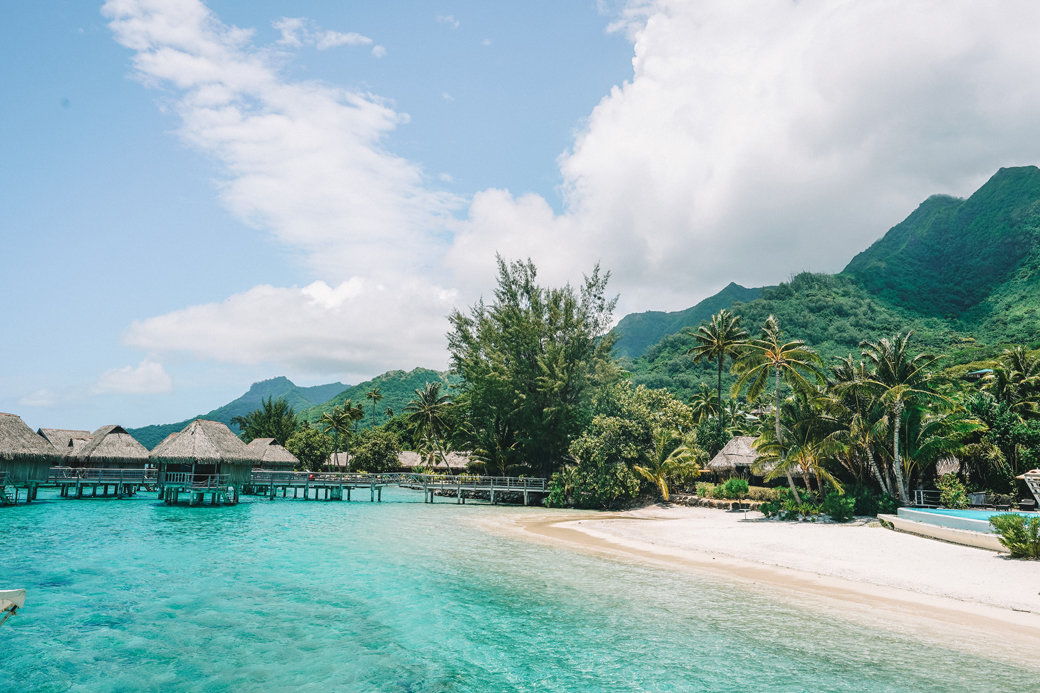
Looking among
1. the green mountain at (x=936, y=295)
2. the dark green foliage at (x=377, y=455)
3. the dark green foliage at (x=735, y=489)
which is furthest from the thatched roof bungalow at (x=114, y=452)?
the green mountain at (x=936, y=295)

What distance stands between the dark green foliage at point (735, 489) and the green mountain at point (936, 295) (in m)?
41.5

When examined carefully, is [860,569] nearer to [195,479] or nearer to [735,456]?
[735,456]

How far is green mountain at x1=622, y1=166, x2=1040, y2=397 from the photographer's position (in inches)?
3051

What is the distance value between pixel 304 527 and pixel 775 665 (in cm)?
2383

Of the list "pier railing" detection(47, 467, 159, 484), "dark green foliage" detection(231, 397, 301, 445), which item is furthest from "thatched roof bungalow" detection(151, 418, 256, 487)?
"dark green foliage" detection(231, 397, 301, 445)

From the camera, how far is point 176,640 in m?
11.2

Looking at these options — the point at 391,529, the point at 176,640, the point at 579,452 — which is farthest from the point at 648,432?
the point at 176,640

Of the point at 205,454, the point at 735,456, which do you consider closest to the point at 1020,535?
the point at 735,456

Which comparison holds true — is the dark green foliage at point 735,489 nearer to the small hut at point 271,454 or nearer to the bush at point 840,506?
the bush at point 840,506

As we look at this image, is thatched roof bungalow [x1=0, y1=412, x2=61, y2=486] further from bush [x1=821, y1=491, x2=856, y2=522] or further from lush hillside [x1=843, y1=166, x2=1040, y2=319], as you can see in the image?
lush hillside [x1=843, y1=166, x2=1040, y2=319]

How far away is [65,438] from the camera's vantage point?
167ft

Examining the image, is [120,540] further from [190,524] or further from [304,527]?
[304,527]

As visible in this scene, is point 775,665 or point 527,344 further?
point 527,344

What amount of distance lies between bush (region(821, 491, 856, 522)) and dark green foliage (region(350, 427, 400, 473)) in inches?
1941
